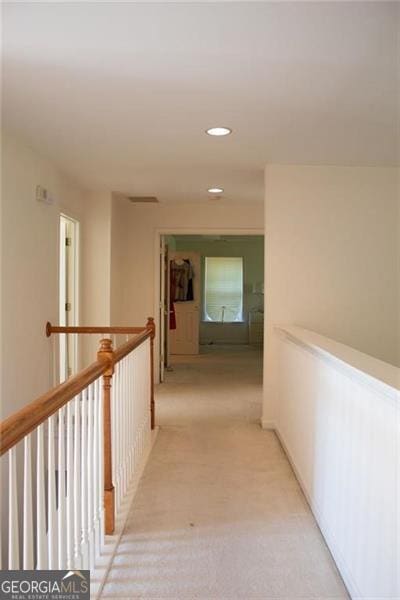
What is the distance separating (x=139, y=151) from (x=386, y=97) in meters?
1.83

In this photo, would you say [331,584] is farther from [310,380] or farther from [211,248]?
[211,248]

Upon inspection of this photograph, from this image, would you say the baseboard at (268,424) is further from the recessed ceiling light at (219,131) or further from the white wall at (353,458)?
the recessed ceiling light at (219,131)

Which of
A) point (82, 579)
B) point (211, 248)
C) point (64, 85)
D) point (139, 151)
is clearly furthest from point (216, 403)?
point (211, 248)

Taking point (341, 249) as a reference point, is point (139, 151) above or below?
above

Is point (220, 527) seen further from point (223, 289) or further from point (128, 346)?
point (223, 289)

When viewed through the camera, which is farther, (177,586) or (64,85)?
(64,85)

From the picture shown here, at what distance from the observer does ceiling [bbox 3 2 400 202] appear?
68.0 inches

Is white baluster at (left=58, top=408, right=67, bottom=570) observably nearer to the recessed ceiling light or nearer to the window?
the recessed ceiling light

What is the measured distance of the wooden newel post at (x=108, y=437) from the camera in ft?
7.43

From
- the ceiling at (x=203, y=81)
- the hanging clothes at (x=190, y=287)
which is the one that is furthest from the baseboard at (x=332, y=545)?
the hanging clothes at (x=190, y=287)

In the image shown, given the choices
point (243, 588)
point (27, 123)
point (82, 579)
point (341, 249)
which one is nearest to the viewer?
point (82, 579)

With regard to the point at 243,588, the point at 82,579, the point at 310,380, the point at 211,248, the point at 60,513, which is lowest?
the point at 243,588

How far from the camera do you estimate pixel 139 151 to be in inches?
138

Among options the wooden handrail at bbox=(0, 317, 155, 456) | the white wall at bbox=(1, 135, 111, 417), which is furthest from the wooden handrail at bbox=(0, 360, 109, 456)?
the white wall at bbox=(1, 135, 111, 417)
